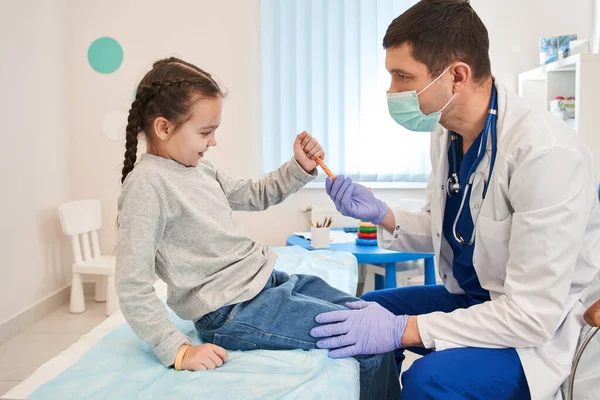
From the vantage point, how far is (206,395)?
Answer: 107 cm

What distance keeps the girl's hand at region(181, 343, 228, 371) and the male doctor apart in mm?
228

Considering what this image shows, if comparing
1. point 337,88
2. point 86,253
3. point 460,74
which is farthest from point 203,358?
point 337,88

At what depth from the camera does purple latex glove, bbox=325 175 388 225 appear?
167 cm

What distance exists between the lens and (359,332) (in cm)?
124

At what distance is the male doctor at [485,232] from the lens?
3.75 feet

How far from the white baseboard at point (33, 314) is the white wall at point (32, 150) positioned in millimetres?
28

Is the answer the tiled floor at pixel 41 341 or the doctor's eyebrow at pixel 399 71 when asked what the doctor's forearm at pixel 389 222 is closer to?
the doctor's eyebrow at pixel 399 71

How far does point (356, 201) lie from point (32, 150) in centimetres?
204

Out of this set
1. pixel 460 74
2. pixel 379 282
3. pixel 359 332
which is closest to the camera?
pixel 359 332

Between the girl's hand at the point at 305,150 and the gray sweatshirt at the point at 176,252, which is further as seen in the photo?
the girl's hand at the point at 305,150

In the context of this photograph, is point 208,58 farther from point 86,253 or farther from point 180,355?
point 180,355

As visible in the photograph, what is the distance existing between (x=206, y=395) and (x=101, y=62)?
2.74 m

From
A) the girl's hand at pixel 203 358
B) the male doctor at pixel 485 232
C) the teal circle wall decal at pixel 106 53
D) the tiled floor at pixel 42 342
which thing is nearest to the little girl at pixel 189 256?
the girl's hand at pixel 203 358

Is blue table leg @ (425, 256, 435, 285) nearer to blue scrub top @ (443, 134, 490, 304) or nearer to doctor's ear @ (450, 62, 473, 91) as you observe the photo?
blue scrub top @ (443, 134, 490, 304)
